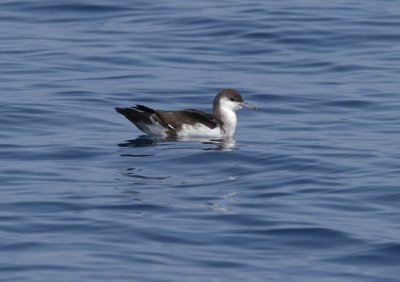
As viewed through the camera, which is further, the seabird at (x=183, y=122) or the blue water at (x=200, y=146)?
the seabird at (x=183, y=122)

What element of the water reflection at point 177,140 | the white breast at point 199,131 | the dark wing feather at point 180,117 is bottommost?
the water reflection at point 177,140

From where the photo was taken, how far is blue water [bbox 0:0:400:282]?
1160 cm

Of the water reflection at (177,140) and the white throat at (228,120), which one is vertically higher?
the white throat at (228,120)

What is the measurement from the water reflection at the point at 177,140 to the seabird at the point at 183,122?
0.34ft

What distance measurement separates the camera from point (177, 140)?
58.6ft

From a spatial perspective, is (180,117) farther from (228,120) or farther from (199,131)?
(228,120)

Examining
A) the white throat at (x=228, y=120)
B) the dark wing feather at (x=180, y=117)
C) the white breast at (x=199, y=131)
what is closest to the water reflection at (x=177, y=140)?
the white breast at (x=199, y=131)

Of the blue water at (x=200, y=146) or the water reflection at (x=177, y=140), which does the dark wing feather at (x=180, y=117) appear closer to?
the water reflection at (x=177, y=140)

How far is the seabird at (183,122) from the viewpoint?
17.7 meters

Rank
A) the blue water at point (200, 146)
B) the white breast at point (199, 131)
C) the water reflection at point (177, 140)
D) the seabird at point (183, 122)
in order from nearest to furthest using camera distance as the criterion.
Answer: the blue water at point (200, 146)
the water reflection at point (177, 140)
the seabird at point (183, 122)
the white breast at point (199, 131)

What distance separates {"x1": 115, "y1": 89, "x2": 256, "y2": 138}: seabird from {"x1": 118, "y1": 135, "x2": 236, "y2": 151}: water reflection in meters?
0.10

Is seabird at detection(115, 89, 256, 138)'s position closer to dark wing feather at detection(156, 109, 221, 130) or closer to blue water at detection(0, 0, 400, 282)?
dark wing feather at detection(156, 109, 221, 130)

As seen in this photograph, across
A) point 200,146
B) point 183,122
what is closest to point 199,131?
point 183,122

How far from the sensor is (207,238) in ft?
39.8
